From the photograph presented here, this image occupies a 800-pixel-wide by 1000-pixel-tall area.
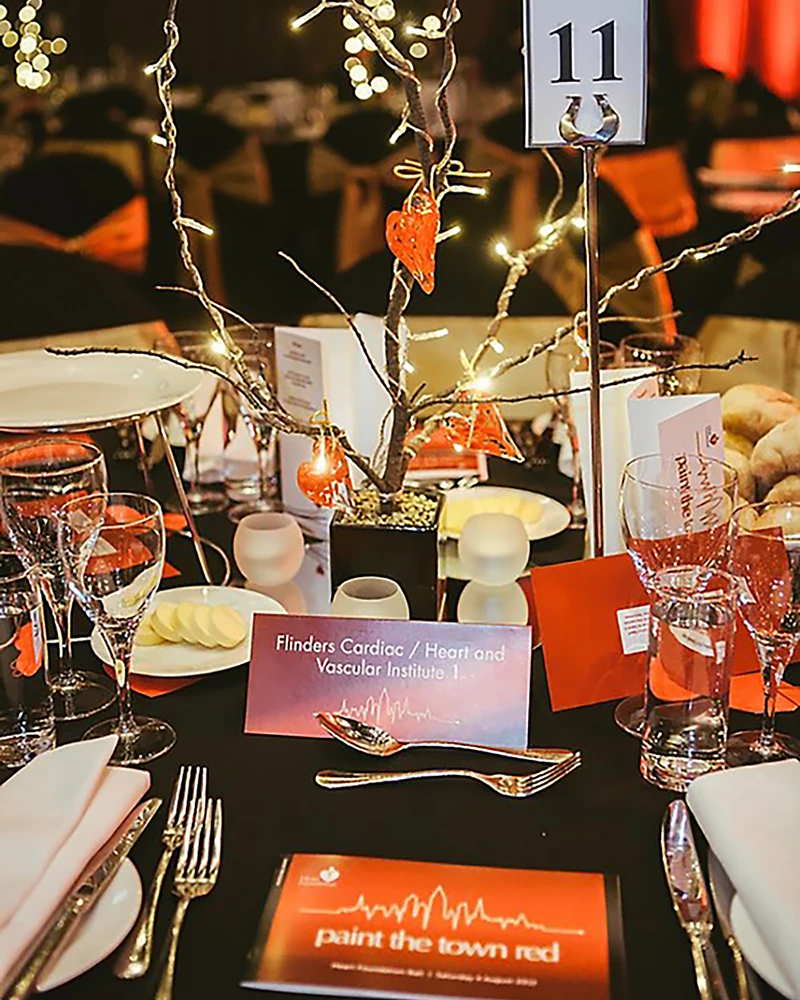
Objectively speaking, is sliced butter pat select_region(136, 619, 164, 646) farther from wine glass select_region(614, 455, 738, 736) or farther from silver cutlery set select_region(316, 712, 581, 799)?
wine glass select_region(614, 455, 738, 736)

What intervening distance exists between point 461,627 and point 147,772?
31cm

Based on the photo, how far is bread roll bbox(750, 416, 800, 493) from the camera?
4.61 ft

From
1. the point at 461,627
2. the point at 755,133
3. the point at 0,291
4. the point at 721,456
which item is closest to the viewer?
the point at 461,627

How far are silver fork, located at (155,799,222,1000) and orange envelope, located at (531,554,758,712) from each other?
0.35 m

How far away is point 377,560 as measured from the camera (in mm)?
1325

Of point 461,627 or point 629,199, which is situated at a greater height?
point 629,199

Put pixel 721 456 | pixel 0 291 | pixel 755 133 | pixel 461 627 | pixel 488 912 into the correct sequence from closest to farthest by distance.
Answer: pixel 488 912, pixel 461 627, pixel 721 456, pixel 0 291, pixel 755 133

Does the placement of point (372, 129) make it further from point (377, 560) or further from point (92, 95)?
point (377, 560)

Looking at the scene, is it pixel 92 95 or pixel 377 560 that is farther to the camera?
pixel 92 95

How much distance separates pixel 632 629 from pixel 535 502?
0.42m

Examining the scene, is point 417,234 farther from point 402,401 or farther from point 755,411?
point 755,411

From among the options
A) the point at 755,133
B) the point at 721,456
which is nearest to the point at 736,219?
the point at 755,133

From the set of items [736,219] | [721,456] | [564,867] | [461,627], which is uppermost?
[736,219]

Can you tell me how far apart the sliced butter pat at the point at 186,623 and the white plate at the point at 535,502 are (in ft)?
1.27
